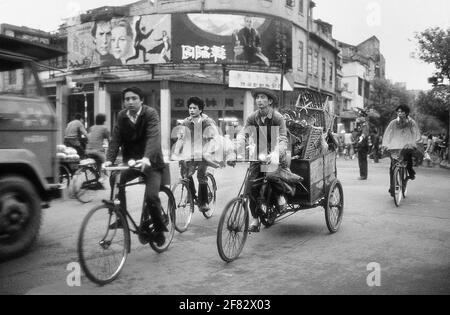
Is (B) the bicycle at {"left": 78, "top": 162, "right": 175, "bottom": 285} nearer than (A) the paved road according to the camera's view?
Yes

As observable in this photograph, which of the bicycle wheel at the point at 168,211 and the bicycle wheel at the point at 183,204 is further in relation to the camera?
the bicycle wheel at the point at 183,204

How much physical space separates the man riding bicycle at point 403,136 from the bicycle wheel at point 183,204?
4403 mm

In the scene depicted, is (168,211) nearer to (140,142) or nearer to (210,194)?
(140,142)

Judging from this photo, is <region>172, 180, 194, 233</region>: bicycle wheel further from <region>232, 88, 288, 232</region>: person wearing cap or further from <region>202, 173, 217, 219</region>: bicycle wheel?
<region>232, 88, 288, 232</region>: person wearing cap

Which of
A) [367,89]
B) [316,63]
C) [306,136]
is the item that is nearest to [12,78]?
[306,136]

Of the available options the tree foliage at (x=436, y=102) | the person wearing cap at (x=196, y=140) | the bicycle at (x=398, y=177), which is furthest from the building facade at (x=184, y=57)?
the person wearing cap at (x=196, y=140)

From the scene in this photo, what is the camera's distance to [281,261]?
4.95m

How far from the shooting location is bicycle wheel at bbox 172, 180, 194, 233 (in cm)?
637

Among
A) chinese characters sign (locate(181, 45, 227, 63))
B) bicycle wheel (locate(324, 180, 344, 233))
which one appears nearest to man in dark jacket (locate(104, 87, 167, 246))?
bicycle wheel (locate(324, 180, 344, 233))

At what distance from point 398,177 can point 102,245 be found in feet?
21.1

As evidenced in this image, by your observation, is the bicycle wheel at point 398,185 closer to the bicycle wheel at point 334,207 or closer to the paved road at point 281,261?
the paved road at point 281,261

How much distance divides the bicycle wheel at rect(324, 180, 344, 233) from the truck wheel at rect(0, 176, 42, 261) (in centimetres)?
361

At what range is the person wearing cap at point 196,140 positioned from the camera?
22.6ft

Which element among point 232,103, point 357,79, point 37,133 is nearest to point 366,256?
point 37,133
